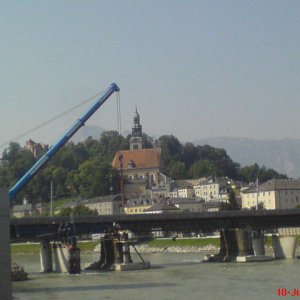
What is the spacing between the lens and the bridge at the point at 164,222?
73000 mm

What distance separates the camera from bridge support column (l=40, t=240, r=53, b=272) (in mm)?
70000

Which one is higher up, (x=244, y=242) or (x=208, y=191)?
(x=208, y=191)

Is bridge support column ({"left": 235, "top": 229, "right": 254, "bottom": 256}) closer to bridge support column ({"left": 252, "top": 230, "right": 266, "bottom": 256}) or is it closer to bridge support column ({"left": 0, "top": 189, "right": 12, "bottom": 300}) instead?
bridge support column ({"left": 252, "top": 230, "right": 266, "bottom": 256})

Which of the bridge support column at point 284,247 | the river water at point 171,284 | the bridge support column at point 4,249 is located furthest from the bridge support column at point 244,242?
the bridge support column at point 4,249

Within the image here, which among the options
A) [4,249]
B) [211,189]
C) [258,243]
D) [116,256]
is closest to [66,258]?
[116,256]

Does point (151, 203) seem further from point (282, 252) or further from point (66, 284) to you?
point (66, 284)

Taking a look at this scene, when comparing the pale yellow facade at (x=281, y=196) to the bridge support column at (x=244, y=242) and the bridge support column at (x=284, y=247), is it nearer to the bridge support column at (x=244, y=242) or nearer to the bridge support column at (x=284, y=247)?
the bridge support column at (x=284, y=247)

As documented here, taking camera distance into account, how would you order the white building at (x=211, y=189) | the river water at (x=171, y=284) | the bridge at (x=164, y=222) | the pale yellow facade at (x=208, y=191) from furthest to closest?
the pale yellow facade at (x=208, y=191), the white building at (x=211, y=189), the bridge at (x=164, y=222), the river water at (x=171, y=284)

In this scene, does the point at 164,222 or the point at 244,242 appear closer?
the point at 244,242

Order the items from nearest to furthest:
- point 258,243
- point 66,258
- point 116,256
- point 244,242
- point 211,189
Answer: point 66,258 < point 116,256 < point 244,242 < point 258,243 < point 211,189

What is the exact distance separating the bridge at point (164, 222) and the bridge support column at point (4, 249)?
4420 cm

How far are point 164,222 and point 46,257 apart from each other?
12032mm

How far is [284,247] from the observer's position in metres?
75.6

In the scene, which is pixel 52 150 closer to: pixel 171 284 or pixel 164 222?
pixel 164 222
